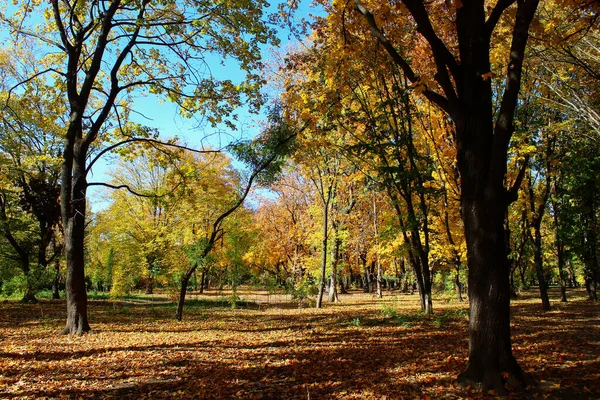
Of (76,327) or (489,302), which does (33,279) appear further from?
(489,302)

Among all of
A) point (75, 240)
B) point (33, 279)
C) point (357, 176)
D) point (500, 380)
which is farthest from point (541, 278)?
point (33, 279)

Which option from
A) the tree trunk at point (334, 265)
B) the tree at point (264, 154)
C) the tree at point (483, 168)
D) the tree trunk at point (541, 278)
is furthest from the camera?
the tree trunk at point (334, 265)

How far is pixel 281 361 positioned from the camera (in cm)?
634

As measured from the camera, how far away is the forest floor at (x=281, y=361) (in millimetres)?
4590

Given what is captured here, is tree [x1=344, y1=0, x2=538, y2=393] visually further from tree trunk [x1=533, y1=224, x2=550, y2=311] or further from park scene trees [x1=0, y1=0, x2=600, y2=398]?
tree trunk [x1=533, y1=224, x2=550, y2=311]

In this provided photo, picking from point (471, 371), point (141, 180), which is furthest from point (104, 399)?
point (141, 180)

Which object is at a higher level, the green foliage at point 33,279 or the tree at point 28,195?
the tree at point 28,195

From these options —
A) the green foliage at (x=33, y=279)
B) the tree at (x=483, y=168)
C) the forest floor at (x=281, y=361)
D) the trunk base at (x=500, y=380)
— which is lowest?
the forest floor at (x=281, y=361)

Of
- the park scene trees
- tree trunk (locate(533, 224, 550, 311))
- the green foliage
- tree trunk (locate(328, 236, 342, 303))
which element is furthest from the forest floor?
tree trunk (locate(328, 236, 342, 303))

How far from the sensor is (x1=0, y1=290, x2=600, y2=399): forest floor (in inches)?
181

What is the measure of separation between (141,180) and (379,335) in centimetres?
2544

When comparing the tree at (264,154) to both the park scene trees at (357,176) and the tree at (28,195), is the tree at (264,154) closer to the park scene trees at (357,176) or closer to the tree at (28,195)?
the park scene trees at (357,176)

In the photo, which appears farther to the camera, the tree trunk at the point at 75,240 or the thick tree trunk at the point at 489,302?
the tree trunk at the point at 75,240

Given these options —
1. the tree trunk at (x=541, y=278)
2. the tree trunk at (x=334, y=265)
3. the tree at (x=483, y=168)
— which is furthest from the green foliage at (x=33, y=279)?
the tree trunk at (x=541, y=278)
